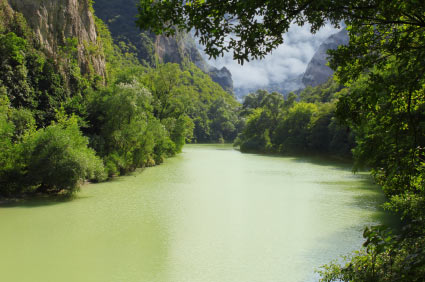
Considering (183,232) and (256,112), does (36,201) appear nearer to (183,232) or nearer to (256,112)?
(183,232)

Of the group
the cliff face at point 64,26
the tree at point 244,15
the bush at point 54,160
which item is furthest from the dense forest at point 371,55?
the cliff face at point 64,26

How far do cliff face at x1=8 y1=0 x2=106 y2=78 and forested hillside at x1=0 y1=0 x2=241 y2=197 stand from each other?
0.09 meters

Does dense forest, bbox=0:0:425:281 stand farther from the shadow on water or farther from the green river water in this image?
the green river water

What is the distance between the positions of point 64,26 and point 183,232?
21311mm

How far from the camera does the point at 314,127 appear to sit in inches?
1988

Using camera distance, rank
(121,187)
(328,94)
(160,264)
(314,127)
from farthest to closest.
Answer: (328,94)
(314,127)
(121,187)
(160,264)

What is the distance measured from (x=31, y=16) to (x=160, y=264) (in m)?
21.5

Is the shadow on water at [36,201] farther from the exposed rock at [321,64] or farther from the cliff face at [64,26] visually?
the exposed rock at [321,64]

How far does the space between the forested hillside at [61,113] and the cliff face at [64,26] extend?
9 centimetres

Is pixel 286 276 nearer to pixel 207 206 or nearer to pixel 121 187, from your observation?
pixel 207 206

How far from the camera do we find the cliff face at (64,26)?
2438cm

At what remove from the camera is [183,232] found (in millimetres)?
13602

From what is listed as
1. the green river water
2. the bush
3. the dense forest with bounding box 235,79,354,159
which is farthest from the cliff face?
the dense forest with bounding box 235,79,354,159

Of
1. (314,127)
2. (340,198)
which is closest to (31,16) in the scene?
A: (340,198)
